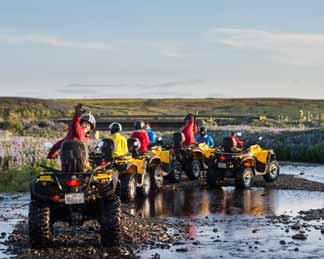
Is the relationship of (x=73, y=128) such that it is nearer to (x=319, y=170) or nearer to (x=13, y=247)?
(x=13, y=247)

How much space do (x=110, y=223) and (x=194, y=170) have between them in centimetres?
1406

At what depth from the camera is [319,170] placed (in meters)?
33.1

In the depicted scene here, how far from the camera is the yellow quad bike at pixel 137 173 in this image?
20328mm

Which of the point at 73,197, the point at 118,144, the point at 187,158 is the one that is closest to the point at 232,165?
the point at 187,158

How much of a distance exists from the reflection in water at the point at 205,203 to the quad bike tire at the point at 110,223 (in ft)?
13.1

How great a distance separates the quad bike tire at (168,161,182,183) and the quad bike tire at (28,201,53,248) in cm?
1236

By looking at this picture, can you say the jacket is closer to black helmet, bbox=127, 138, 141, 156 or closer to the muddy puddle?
black helmet, bbox=127, 138, 141, 156

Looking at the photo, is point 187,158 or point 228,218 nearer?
point 228,218

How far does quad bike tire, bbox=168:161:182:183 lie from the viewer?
2558cm

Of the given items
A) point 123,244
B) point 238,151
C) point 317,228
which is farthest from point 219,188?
point 123,244

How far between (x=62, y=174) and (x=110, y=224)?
1080mm

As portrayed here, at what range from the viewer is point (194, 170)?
2716 cm

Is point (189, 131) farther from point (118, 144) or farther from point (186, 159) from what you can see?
point (118, 144)

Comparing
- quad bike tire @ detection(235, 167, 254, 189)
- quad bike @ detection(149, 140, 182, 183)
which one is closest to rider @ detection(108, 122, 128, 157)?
quad bike @ detection(149, 140, 182, 183)
